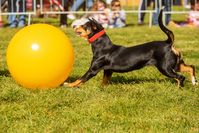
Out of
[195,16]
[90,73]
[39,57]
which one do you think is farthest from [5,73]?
[195,16]

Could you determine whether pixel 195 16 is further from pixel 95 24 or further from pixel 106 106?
pixel 106 106

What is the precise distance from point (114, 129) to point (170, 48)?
2200 millimetres

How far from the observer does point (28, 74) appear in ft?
20.4

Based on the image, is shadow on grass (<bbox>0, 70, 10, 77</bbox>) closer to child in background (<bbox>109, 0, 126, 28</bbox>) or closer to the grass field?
the grass field

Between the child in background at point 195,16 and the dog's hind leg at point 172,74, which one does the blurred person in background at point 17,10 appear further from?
the dog's hind leg at point 172,74

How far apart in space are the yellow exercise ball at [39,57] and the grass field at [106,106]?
0.56 feet

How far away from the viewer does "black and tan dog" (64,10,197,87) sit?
6656 millimetres

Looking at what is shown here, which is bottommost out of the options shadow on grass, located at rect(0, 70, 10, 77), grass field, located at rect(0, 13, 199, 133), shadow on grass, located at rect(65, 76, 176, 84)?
shadow on grass, located at rect(65, 76, 176, 84)

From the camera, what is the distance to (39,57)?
242 inches

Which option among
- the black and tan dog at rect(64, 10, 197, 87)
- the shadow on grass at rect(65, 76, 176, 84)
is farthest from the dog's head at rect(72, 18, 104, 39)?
the shadow on grass at rect(65, 76, 176, 84)

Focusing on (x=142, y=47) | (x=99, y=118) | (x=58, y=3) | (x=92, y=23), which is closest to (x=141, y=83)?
(x=142, y=47)

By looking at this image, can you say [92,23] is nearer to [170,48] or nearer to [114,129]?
[170,48]

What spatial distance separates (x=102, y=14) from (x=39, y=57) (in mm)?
10703

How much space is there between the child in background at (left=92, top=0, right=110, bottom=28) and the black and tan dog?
381 inches
